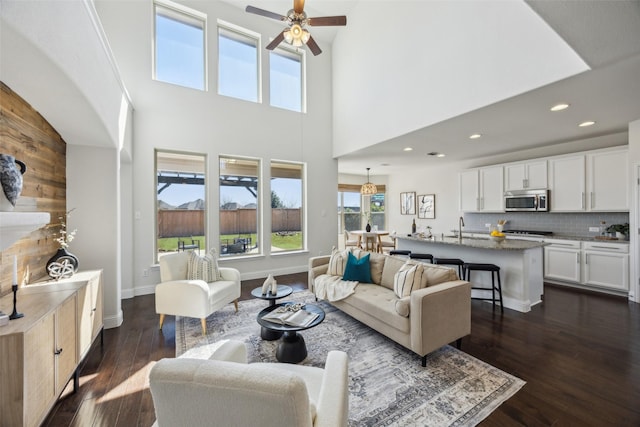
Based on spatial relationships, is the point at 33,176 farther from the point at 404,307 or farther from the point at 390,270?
the point at 390,270

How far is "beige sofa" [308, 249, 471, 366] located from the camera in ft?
7.39

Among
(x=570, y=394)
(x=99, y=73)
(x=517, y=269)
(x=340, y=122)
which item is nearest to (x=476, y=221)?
(x=517, y=269)

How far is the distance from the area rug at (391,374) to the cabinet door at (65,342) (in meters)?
0.81

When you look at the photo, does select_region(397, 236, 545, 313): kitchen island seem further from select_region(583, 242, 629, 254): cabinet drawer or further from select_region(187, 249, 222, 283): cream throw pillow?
select_region(187, 249, 222, 283): cream throw pillow

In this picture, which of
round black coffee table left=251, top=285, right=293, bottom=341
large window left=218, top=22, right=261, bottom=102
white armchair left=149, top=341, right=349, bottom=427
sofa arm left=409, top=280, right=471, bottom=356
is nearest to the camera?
white armchair left=149, top=341, right=349, bottom=427

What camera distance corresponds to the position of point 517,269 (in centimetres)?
356

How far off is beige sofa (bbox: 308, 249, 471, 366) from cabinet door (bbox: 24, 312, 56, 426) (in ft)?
8.26

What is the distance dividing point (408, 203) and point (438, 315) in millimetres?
6573

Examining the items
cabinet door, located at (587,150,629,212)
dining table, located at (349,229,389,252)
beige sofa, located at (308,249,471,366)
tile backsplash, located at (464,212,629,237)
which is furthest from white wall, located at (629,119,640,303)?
dining table, located at (349,229,389,252)

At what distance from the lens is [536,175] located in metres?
5.14

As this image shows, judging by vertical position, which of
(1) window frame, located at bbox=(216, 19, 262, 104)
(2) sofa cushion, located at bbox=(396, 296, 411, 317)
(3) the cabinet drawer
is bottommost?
(2) sofa cushion, located at bbox=(396, 296, 411, 317)

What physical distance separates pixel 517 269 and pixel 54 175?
18.8 feet

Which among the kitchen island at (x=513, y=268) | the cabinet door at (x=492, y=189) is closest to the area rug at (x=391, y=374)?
the kitchen island at (x=513, y=268)

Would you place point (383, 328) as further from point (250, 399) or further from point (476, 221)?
point (476, 221)
